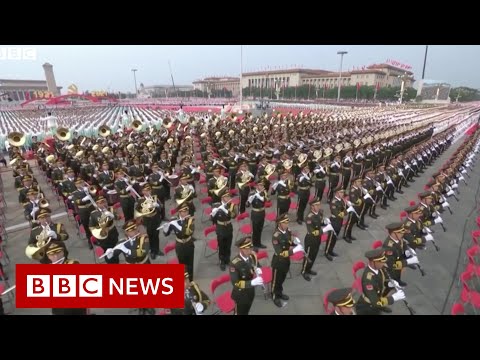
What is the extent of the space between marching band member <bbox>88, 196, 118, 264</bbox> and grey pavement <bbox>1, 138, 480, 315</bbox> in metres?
1.49

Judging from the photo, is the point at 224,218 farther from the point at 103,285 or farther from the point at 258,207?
the point at 103,285

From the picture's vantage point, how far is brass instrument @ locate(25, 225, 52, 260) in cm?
580

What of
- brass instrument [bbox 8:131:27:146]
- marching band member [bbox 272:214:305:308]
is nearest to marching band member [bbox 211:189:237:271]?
marching band member [bbox 272:214:305:308]

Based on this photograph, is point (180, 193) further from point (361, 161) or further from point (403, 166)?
point (403, 166)

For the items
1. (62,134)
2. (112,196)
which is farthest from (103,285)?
(62,134)

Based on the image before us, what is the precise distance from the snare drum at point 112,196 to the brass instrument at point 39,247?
389cm

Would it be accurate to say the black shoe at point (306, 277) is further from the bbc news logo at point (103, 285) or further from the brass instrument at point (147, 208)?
the brass instrument at point (147, 208)

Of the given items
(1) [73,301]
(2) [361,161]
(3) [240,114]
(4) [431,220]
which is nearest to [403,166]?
(2) [361,161]

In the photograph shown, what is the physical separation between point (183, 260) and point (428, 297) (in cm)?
588

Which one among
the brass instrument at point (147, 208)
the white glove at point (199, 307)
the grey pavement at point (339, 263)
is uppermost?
the brass instrument at point (147, 208)

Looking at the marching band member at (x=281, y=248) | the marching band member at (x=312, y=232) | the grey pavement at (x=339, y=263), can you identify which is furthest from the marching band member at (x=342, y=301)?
the marching band member at (x=312, y=232)

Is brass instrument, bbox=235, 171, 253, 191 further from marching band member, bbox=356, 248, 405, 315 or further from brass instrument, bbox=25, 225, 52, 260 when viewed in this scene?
brass instrument, bbox=25, 225, 52, 260

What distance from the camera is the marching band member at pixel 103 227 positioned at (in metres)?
6.66

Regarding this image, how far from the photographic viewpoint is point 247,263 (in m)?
5.33
